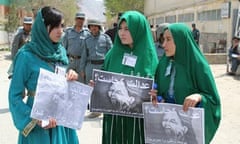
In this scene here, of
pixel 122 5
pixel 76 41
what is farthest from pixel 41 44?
pixel 122 5

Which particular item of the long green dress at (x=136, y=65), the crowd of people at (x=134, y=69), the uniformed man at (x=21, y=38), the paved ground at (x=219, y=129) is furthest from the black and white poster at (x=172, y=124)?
the uniformed man at (x=21, y=38)

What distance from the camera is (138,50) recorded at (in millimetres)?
3398

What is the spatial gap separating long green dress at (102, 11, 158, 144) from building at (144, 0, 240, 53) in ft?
55.7

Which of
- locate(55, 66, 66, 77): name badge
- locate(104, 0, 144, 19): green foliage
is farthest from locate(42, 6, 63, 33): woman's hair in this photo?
locate(104, 0, 144, 19): green foliage

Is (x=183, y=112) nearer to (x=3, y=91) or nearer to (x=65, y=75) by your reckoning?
(x=65, y=75)

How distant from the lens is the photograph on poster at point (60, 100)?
110 inches

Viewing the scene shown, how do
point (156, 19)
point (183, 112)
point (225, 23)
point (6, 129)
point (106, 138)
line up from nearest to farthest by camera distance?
point (183, 112), point (106, 138), point (6, 129), point (225, 23), point (156, 19)

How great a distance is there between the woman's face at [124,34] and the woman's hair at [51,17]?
575 millimetres

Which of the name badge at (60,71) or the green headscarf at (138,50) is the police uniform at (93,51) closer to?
the green headscarf at (138,50)

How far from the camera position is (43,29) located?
2.93m

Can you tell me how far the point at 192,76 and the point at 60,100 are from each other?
920 mm

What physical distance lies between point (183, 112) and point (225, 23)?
22.3m

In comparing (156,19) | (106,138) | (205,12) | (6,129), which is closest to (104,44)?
(6,129)

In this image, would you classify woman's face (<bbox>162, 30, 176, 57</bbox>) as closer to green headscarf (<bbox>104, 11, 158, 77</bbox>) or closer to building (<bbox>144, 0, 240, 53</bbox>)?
green headscarf (<bbox>104, 11, 158, 77</bbox>)
